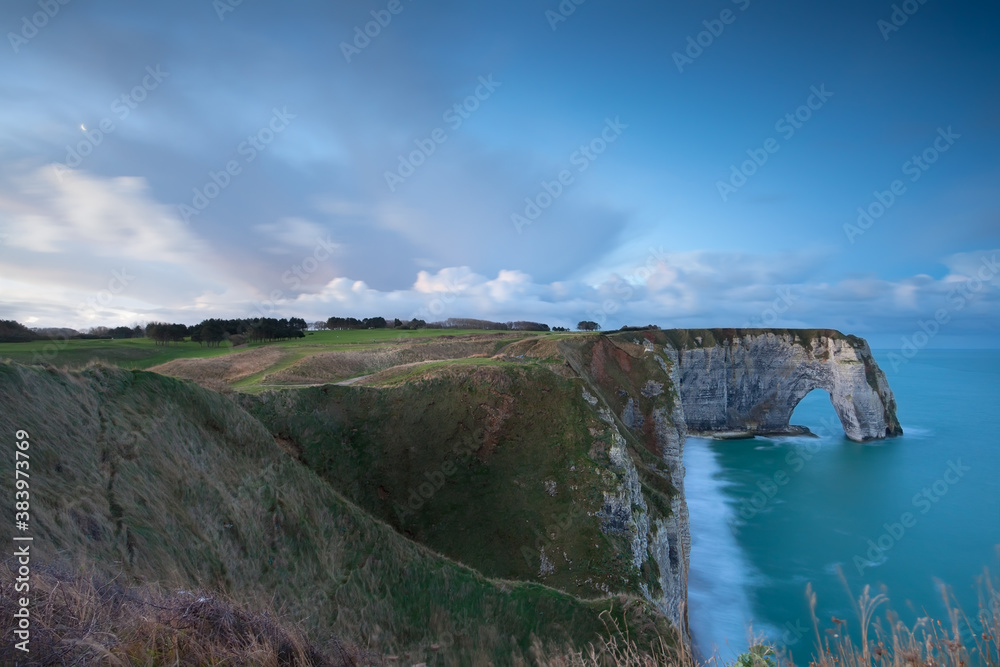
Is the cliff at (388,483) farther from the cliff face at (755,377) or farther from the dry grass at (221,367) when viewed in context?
the cliff face at (755,377)

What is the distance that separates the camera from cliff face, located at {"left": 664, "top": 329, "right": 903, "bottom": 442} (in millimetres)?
70000

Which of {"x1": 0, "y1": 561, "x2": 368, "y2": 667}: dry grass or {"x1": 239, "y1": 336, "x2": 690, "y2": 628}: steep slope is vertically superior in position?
{"x1": 0, "y1": 561, "x2": 368, "y2": 667}: dry grass

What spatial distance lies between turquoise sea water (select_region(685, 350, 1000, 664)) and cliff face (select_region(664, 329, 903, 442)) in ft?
15.2

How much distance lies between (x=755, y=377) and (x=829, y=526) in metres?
37.5

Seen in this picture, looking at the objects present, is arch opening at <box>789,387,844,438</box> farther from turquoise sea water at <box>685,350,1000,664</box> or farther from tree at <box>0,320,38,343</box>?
tree at <box>0,320,38,343</box>

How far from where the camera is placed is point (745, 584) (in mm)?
31094

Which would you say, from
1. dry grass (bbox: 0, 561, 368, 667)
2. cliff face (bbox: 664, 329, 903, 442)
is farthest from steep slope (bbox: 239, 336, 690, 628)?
cliff face (bbox: 664, 329, 903, 442)

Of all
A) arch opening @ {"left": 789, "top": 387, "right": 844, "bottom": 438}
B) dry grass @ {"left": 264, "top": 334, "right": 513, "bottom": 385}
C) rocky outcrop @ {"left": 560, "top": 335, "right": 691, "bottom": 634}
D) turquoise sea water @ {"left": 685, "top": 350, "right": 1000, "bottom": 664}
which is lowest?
turquoise sea water @ {"left": 685, "top": 350, "right": 1000, "bottom": 664}

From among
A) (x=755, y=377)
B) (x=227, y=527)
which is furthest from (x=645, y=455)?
(x=755, y=377)

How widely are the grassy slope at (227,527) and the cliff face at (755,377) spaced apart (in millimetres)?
65318

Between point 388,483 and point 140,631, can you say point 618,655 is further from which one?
point 388,483

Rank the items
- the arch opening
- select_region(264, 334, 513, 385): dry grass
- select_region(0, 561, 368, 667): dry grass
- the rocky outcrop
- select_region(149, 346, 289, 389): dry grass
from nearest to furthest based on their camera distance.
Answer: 1. select_region(0, 561, 368, 667): dry grass
2. the rocky outcrop
3. select_region(264, 334, 513, 385): dry grass
4. select_region(149, 346, 289, 389): dry grass
5. the arch opening

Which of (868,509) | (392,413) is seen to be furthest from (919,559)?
(392,413)

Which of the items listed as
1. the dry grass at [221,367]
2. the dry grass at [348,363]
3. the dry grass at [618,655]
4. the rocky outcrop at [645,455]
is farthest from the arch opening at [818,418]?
the dry grass at [221,367]
